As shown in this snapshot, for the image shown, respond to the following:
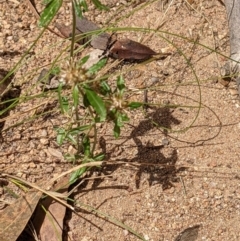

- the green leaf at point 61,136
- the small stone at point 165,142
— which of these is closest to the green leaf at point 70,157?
the green leaf at point 61,136

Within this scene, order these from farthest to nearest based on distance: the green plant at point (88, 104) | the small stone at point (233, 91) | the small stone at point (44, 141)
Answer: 1. the small stone at point (233, 91)
2. the small stone at point (44, 141)
3. the green plant at point (88, 104)

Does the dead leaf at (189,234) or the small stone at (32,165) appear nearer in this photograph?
the dead leaf at (189,234)

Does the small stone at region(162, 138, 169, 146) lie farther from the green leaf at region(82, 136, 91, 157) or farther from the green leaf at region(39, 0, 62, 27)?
the green leaf at region(39, 0, 62, 27)

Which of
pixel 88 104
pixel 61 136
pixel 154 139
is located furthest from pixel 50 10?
pixel 154 139

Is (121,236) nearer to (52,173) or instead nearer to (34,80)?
(52,173)

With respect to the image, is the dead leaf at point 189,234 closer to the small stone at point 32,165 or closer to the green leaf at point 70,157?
the green leaf at point 70,157

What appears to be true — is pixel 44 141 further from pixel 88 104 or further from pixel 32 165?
pixel 88 104
